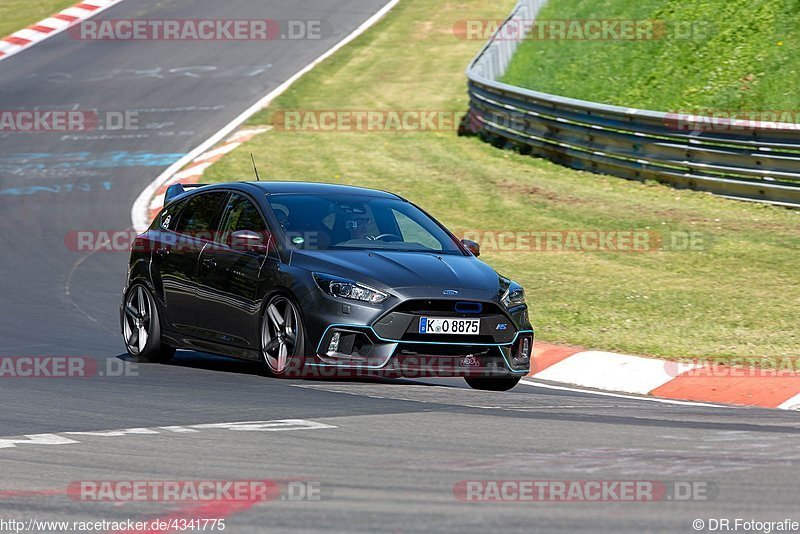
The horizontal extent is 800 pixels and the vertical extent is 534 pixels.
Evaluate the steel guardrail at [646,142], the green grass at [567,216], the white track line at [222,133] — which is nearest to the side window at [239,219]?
the green grass at [567,216]

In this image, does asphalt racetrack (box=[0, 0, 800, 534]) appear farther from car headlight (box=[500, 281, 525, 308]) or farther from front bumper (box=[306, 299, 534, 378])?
car headlight (box=[500, 281, 525, 308])

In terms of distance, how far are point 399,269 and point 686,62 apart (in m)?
15.5

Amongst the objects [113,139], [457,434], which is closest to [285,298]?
[457,434]

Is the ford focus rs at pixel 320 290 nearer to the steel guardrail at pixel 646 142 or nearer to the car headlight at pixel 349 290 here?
the car headlight at pixel 349 290

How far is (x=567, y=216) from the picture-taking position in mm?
18406

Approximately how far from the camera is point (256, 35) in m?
35.1

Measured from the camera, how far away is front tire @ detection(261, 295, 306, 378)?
31.8 feet

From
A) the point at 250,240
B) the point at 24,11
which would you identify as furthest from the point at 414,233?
the point at 24,11

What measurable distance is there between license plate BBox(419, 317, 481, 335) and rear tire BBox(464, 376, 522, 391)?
51cm

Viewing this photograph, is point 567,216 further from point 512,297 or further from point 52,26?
point 52,26

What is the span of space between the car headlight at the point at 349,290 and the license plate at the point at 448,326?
1.10ft

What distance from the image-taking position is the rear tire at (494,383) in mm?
10194

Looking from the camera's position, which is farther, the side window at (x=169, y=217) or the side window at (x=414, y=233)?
the side window at (x=169, y=217)

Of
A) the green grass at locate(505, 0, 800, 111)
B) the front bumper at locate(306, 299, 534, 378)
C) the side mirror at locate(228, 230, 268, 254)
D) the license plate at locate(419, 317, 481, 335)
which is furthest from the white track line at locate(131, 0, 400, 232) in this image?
the license plate at locate(419, 317, 481, 335)
